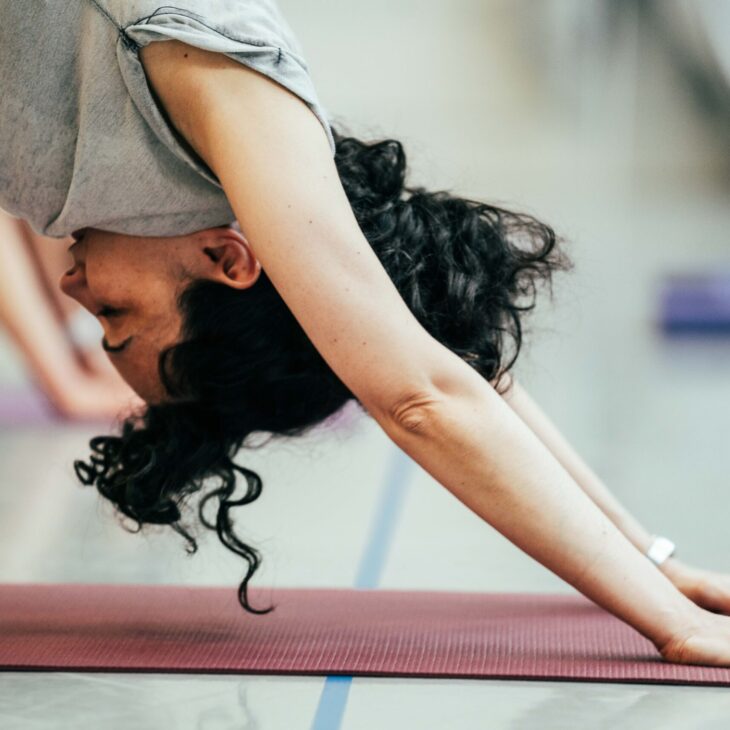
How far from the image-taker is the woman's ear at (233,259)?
1732mm

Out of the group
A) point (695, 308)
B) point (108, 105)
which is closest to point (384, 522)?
point (108, 105)

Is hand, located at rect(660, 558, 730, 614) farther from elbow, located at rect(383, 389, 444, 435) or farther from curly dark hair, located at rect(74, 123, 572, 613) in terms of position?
elbow, located at rect(383, 389, 444, 435)

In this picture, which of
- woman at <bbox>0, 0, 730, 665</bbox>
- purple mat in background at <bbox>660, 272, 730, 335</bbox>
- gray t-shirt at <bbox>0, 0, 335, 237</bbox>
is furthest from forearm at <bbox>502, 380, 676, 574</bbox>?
purple mat in background at <bbox>660, 272, 730, 335</bbox>

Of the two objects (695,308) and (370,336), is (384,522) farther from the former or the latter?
(695,308)

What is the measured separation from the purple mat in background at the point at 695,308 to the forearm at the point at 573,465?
3.28 m

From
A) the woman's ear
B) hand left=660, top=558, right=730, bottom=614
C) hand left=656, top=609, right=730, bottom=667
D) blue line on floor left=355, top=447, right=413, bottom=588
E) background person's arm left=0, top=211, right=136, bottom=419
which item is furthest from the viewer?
background person's arm left=0, top=211, right=136, bottom=419

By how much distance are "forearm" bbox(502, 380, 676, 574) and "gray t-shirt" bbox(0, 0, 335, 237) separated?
0.55m

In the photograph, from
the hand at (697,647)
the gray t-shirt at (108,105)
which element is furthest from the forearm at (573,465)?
the gray t-shirt at (108,105)

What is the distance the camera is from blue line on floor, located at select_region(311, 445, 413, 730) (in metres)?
1.48

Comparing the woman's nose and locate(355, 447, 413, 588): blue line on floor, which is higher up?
the woman's nose

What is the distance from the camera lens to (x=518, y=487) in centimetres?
151

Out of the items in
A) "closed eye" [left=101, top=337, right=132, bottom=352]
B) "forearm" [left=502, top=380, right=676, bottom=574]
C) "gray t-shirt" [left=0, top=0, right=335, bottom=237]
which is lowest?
"forearm" [left=502, top=380, right=676, bottom=574]

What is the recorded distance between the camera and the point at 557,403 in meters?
3.81

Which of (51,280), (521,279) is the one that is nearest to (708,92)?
(51,280)
